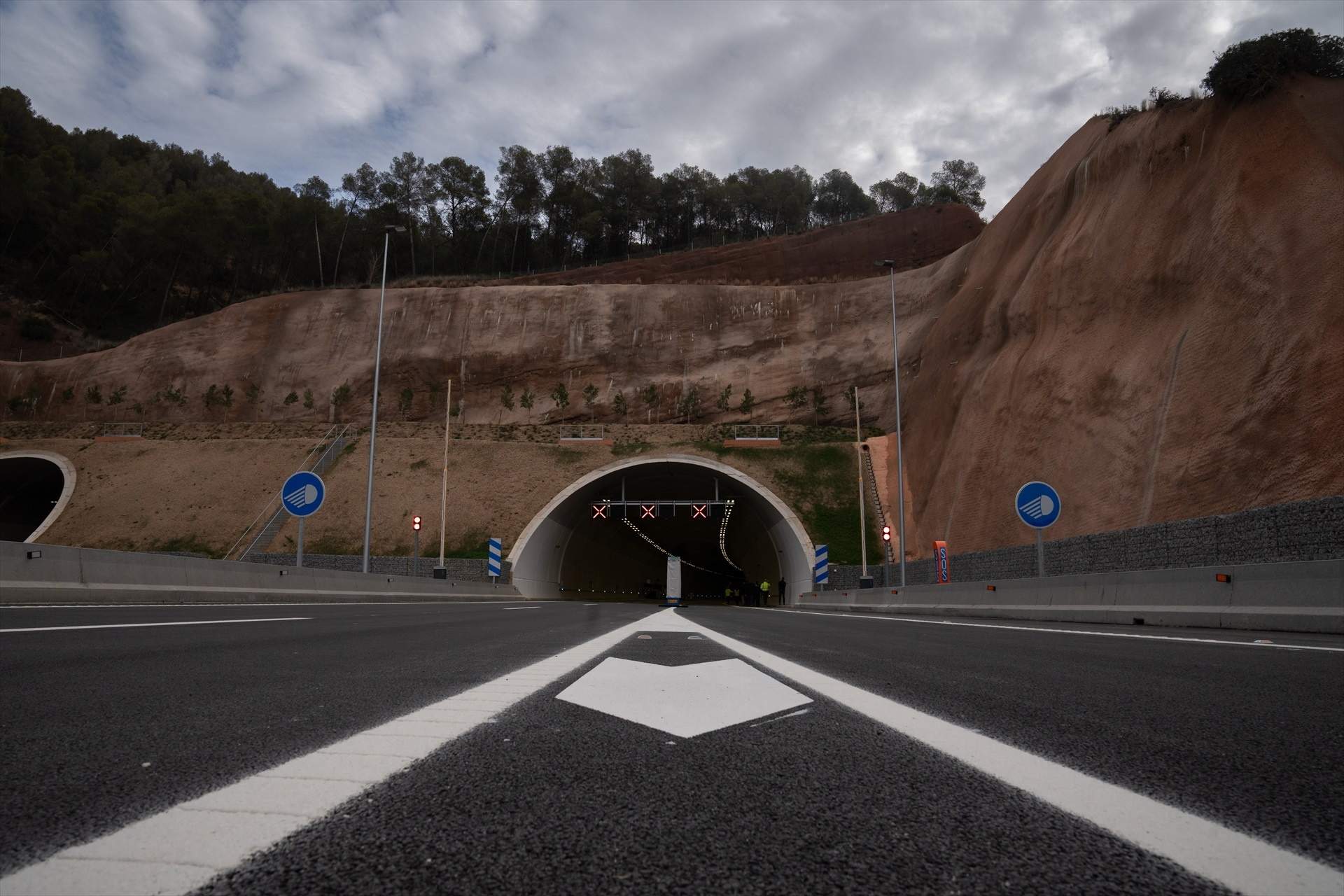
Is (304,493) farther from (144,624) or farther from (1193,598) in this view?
(1193,598)

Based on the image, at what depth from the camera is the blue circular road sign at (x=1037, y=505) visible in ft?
50.1

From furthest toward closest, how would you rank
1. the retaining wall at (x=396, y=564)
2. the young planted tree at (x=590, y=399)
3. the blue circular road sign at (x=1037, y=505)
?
the young planted tree at (x=590, y=399) → the retaining wall at (x=396, y=564) → the blue circular road sign at (x=1037, y=505)

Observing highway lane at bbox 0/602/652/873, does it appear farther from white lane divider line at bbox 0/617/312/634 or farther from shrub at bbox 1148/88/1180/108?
shrub at bbox 1148/88/1180/108

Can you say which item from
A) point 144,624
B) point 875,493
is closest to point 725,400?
point 875,493

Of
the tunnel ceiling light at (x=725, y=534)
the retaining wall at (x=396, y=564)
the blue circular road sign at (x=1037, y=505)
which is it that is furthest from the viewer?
the tunnel ceiling light at (x=725, y=534)

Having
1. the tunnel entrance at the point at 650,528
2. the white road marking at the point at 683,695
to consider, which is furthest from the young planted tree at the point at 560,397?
the white road marking at the point at 683,695

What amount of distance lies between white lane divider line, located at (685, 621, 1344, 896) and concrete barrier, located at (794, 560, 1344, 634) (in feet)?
32.0

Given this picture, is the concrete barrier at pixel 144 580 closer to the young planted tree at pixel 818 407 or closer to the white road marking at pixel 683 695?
the white road marking at pixel 683 695

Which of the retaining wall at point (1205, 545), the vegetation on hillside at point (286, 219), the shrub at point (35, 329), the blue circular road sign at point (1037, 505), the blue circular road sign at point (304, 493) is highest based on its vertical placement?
the vegetation on hillside at point (286, 219)

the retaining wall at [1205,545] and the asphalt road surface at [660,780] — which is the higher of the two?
the retaining wall at [1205,545]

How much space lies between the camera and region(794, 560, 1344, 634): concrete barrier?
962 cm

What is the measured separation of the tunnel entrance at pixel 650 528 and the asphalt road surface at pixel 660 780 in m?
36.2

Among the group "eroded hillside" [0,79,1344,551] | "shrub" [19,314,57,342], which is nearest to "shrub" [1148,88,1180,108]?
"eroded hillside" [0,79,1344,551]

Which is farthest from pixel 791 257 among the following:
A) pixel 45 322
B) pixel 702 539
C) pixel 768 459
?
pixel 45 322
